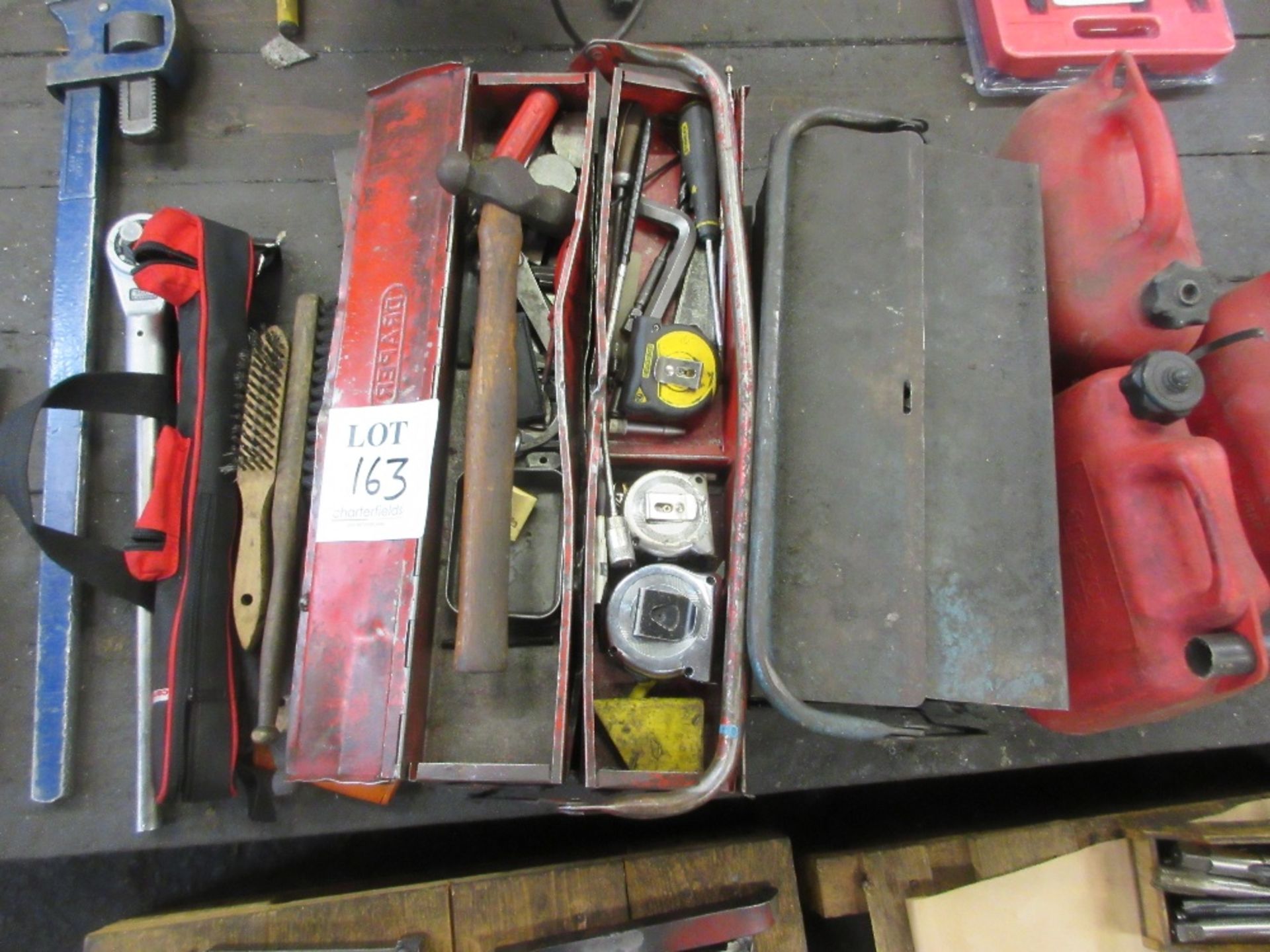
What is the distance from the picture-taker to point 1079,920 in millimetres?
1009

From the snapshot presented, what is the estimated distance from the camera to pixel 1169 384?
0.75 m

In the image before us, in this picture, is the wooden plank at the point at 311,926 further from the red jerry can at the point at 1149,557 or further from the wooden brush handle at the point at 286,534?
the red jerry can at the point at 1149,557

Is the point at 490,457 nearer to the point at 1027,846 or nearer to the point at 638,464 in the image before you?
the point at 638,464

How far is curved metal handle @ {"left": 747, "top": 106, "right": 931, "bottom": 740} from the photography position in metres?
0.77

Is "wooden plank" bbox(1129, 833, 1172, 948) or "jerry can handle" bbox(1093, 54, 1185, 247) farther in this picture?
"wooden plank" bbox(1129, 833, 1172, 948)

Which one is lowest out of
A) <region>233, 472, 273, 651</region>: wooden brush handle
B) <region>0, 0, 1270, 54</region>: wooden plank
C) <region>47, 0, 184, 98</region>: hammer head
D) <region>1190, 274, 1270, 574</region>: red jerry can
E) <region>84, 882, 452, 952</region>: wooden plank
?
<region>84, 882, 452, 952</region>: wooden plank

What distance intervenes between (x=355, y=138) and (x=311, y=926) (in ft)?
3.62

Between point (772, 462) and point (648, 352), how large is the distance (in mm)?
210

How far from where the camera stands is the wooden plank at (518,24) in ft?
4.05

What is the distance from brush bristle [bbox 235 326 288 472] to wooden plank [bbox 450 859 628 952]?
589mm

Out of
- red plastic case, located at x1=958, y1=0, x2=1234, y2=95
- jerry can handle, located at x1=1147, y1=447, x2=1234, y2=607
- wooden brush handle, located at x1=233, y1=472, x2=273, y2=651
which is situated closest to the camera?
jerry can handle, located at x1=1147, y1=447, x2=1234, y2=607

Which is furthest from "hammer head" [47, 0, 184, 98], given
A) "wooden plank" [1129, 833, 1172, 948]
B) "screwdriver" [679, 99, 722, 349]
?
"wooden plank" [1129, 833, 1172, 948]

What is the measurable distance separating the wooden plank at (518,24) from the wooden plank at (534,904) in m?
1.22

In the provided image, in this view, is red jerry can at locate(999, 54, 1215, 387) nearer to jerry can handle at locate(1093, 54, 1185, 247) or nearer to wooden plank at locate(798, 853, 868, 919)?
jerry can handle at locate(1093, 54, 1185, 247)
